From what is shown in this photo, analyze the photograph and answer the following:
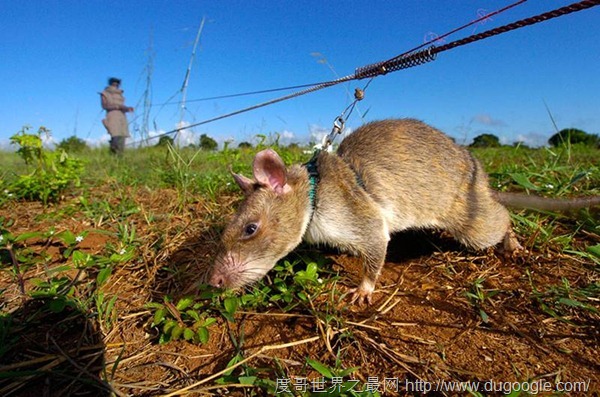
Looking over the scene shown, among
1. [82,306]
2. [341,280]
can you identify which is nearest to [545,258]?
[341,280]

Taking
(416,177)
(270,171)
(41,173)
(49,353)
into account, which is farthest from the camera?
(41,173)

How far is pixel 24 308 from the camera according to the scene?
7.06 ft

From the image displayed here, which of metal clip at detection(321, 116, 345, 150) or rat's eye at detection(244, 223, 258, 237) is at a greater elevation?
metal clip at detection(321, 116, 345, 150)

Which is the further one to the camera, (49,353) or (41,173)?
(41,173)

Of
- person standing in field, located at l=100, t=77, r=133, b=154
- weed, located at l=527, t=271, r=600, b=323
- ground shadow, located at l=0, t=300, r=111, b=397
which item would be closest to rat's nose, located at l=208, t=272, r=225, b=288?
ground shadow, located at l=0, t=300, r=111, b=397

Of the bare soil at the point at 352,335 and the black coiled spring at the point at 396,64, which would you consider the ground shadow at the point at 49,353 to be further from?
the black coiled spring at the point at 396,64

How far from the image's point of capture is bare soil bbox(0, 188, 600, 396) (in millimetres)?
1682

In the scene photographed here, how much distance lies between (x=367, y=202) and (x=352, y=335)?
3.42ft

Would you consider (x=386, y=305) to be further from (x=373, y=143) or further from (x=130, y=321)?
(x=130, y=321)

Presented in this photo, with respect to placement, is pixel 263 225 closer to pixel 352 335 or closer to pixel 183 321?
pixel 183 321

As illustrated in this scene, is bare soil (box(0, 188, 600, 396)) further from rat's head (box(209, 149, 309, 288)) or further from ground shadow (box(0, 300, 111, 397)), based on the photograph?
rat's head (box(209, 149, 309, 288))

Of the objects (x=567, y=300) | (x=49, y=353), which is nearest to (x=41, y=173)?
(x=49, y=353)

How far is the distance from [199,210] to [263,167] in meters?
1.42

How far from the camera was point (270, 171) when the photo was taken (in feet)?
7.97
